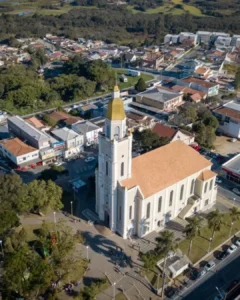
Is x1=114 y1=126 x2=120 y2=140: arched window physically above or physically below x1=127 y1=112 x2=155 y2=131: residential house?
above

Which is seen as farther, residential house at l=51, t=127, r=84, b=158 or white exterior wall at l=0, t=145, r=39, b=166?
residential house at l=51, t=127, r=84, b=158

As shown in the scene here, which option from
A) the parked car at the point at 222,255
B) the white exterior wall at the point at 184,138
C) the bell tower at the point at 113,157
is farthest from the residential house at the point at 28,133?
the parked car at the point at 222,255

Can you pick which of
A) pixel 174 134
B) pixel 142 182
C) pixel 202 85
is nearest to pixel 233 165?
pixel 174 134

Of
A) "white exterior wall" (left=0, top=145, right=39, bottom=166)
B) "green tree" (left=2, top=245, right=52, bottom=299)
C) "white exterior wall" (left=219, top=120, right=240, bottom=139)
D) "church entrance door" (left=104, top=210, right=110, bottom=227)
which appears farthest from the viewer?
"white exterior wall" (left=219, top=120, right=240, bottom=139)

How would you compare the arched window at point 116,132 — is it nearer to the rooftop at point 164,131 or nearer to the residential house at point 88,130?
the rooftop at point 164,131

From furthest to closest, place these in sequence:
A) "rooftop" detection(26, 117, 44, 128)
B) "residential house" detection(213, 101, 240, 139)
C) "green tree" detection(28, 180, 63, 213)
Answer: "residential house" detection(213, 101, 240, 139) → "rooftop" detection(26, 117, 44, 128) → "green tree" detection(28, 180, 63, 213)

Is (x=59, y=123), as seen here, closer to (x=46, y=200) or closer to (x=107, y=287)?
(x=46, y=200)

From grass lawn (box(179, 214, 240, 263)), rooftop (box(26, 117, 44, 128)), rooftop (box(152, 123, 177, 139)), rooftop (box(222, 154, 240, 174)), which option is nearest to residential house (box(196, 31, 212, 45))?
rooftop (box(152, 123, 177, 139))

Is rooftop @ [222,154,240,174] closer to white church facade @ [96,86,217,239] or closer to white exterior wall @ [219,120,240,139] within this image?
white church facade @ [96,86,217,239]
